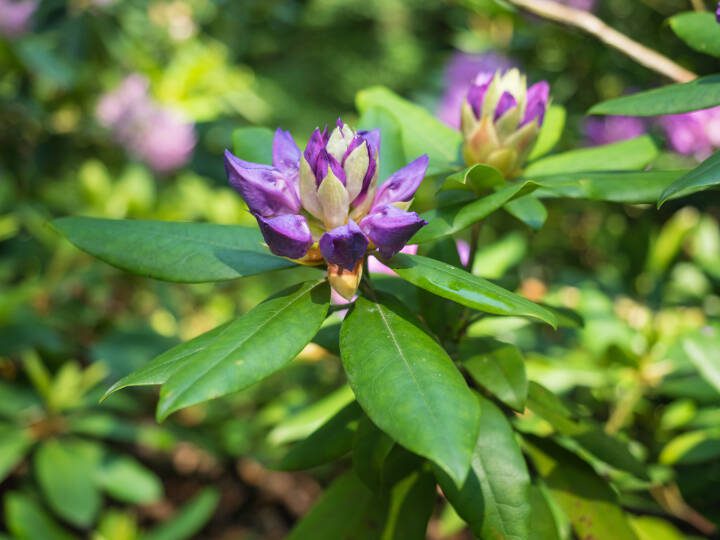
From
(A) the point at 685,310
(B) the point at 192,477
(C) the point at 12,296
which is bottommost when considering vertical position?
(B) the point at 192,477

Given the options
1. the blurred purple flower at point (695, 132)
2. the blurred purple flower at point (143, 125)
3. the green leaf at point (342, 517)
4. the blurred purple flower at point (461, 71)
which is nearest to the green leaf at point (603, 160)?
the green leaf at point (342, 517)

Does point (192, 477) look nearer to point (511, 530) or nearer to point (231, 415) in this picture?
point (231, 415)

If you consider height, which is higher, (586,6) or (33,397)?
(586,6)

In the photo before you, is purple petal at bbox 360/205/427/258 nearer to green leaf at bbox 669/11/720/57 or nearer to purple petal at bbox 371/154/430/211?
purple petal at bbox 371/154/430/211

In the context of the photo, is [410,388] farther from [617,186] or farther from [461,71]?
[461,71]

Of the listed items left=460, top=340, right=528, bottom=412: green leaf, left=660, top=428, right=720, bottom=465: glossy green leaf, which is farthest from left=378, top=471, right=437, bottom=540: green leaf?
left=660, top=428, right=720, bottom=465: glossy green leaf

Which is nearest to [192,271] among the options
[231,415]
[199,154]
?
[231,415]

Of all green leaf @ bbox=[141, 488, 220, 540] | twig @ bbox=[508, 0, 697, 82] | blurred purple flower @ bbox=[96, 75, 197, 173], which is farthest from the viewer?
blurred purple flower @ bbox=[96, 75, 197, 173]

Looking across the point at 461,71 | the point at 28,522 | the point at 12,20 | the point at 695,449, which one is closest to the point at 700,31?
the point at 695,449

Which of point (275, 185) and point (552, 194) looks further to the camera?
point (552, 194)
